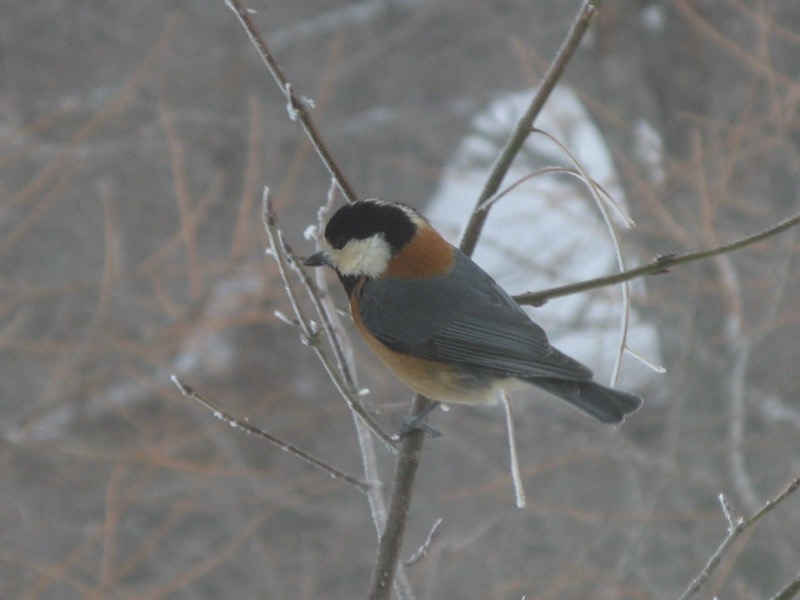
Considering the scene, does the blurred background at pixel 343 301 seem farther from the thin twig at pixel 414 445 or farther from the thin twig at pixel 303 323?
the thin twig at pixel 303 323

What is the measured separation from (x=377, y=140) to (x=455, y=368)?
21.1 feet

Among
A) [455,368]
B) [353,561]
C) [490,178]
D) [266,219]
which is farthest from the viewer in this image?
[353,561]

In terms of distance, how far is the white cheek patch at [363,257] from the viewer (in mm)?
2930

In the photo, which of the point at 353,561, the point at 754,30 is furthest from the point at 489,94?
the point at 353,561

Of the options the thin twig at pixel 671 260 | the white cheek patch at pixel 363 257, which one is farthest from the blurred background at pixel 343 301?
the thin twig at pixel 671 260

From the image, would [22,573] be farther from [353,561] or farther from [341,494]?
[341,494]

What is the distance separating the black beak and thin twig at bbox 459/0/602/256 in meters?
0.54

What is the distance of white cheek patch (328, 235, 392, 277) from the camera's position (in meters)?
2.93

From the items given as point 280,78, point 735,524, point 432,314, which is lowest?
point 432,314

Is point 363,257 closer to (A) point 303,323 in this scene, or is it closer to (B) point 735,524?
(A) point 303,323

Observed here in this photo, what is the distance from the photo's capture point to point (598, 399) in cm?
244

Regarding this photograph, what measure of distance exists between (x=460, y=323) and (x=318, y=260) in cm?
42

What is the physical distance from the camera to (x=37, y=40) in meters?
7.42

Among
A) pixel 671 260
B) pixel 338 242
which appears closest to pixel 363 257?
pixel 338 242
